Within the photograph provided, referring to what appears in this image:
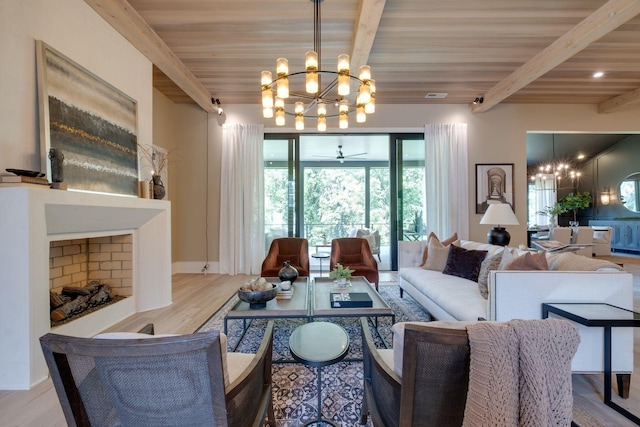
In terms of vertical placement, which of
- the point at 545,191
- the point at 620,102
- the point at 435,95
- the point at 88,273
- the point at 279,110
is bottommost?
the point at 88,273

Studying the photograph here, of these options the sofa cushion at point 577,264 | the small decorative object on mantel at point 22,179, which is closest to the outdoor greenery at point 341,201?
the sofa cushion at point 577,264

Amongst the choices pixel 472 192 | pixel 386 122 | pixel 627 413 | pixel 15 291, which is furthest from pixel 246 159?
pixel 627 413

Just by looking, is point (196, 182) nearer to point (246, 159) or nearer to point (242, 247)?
point (246, 159)

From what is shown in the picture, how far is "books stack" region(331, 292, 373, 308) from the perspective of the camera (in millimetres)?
2320

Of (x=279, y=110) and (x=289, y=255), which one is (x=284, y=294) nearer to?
(x=289, y=255)

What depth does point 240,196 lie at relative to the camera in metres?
5.29

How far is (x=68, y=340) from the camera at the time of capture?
796 mm

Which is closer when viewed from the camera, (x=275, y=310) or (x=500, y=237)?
(x=275, y=310)

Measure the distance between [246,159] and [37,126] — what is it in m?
3.20

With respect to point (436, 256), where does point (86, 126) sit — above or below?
above

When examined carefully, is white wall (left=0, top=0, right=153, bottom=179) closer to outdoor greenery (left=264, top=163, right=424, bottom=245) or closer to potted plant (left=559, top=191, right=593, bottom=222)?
outdoor greenery (left=264, top=163, right=424, bottom=245)

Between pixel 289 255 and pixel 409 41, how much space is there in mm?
3062

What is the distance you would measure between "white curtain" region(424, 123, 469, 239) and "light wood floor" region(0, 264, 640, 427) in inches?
96.2

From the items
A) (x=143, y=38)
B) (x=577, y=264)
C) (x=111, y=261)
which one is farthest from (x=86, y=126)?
(x=577, y=264)
